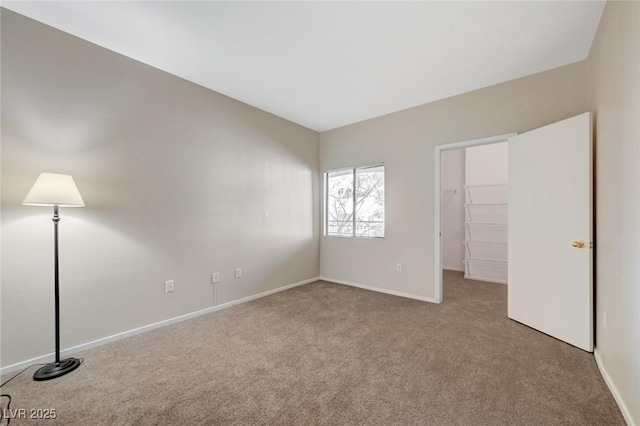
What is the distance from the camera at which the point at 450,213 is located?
5.75 metres

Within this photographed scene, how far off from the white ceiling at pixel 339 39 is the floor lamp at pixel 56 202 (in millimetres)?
1309

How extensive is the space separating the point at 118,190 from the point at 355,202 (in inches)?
128

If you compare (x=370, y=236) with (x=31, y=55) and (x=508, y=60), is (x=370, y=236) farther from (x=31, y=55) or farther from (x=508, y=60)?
(x=31, y=55)

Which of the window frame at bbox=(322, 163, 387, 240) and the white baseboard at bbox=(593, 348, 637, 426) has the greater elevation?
the window frame at bbox=(322, 163, 387, 240)

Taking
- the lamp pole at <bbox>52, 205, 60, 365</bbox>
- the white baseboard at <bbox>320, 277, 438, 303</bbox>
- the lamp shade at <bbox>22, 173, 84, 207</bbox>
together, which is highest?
the lamp shade at <bbox>22, 173, 84, 207</bbox>

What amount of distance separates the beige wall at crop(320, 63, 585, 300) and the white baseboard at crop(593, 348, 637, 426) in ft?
5.25

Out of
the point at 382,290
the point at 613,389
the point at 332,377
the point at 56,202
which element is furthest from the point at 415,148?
the point at 56,202

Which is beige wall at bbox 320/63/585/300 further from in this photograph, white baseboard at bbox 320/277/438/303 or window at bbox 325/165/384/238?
window at bbox 325/165/384/238

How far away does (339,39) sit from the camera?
2.27 metres

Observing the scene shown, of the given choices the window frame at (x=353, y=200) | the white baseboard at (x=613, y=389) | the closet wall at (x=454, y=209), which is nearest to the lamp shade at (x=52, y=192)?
the window frame at (x=353, y=200)

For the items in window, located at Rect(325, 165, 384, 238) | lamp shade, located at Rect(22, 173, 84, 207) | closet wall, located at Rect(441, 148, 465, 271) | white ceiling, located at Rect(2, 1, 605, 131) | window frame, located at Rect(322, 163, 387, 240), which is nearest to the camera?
lamp shade, located at Rect(22, 173, 84, 207)

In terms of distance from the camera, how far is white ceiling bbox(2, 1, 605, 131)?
6.39ft

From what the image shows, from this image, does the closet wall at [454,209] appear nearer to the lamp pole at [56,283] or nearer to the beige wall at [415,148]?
the beige wall at [415,148]

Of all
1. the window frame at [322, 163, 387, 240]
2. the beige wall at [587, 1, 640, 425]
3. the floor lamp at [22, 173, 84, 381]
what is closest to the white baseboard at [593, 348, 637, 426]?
the beige wall at [587, 1, 640, 425]
